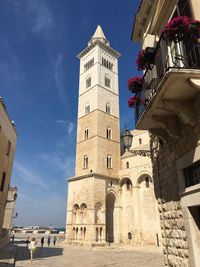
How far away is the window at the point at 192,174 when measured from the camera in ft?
14.2

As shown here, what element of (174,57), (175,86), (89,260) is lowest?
(89,260)

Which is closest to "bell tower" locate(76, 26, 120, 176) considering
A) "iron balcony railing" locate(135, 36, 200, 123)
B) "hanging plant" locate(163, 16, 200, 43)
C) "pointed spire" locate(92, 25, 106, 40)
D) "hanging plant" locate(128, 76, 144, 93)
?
"pointed spire" locate(92, 25, 106, 40)

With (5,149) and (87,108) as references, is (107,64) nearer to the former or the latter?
(87,108)

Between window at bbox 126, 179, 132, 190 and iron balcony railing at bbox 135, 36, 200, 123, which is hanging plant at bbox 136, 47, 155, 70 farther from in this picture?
window at bbox 126, 179, 132, 190

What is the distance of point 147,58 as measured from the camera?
17.4 feet

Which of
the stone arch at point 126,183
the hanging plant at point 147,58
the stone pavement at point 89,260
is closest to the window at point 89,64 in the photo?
the stone arch at point 126,183

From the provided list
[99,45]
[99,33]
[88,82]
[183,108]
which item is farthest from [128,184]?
[99,33]

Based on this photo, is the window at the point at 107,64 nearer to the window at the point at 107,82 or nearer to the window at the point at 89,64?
the window at the point at 89,64

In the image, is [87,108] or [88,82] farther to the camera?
[88,82]

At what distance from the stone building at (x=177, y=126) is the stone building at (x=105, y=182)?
2236 centimetres

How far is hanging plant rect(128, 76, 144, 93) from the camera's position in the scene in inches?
235

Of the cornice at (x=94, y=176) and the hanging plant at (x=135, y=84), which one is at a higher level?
the cornice at (x=94, y=176)

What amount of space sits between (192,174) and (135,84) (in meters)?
2.77

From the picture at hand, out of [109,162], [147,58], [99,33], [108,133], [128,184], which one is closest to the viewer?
[147,58]
